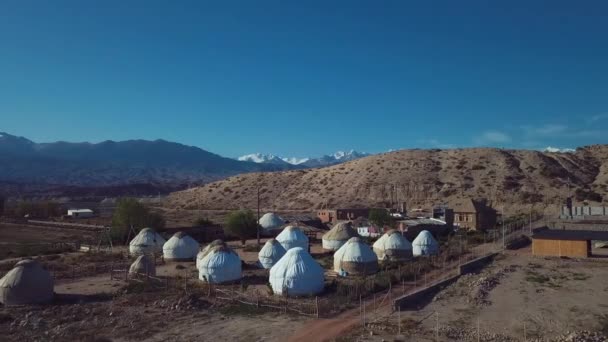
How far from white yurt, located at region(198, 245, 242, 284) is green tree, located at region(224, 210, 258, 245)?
20576mm

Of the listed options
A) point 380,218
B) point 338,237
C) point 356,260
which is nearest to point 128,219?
point 338,237

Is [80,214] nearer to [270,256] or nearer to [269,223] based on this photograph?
Result: [269,223]

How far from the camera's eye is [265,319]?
21391 mm

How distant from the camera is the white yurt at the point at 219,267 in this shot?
2903 centimetres

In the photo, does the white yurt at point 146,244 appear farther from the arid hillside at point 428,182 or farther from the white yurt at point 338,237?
the arid hillside at point 428,182

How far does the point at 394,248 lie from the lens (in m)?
37.2

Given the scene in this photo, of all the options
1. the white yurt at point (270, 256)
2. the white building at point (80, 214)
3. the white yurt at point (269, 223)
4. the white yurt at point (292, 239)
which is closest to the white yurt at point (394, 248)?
the white yurt at point (292, 239)

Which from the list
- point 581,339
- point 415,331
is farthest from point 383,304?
point 581,339

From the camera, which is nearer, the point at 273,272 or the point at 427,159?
the point at 273,272

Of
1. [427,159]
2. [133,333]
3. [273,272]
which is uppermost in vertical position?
[427,159]

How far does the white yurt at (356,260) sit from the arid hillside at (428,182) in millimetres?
44417

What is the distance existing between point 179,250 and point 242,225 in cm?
1251

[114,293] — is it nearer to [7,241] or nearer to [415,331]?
[415,331]

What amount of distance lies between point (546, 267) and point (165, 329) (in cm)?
2578
